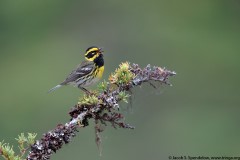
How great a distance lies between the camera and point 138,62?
66.3 ft

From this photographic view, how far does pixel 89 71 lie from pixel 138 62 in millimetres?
9997

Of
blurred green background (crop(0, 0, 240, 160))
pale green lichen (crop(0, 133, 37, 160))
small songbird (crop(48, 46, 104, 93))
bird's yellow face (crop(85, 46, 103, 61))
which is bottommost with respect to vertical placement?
pale green lichen (crop(0, 133, 37, 160))

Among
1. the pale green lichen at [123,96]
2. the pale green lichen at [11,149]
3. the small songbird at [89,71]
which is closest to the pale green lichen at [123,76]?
the pale green lichen at [123,96]

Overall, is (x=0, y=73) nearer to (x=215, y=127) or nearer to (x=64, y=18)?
(x=64, y=18)

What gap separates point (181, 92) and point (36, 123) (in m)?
3.70

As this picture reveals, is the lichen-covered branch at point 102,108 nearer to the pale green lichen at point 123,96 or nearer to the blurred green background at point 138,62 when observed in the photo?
the pale green lichen at point 123,96

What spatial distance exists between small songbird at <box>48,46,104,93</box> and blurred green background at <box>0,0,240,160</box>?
381cm

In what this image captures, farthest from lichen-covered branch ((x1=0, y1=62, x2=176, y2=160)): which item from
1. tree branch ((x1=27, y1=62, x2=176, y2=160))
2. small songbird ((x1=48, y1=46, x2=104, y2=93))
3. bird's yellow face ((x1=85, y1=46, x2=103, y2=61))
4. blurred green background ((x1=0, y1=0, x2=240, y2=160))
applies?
blurred green background ((x1=0, y1=0, x2=240, y2=160))

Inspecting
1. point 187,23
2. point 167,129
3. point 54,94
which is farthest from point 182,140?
point 187,23

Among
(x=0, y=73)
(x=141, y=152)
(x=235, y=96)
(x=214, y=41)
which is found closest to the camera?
(x=141, y=152)

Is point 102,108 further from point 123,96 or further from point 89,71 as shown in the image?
point 89,71

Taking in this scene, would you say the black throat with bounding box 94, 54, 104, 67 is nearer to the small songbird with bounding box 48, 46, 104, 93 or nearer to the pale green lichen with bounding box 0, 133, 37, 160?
the small songbird with bounding box 48, 46, 104, 93

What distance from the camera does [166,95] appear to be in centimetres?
1906

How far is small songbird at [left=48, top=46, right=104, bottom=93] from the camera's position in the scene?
10258mm
